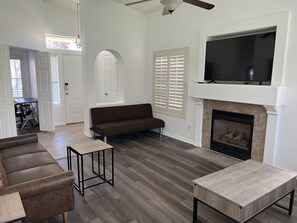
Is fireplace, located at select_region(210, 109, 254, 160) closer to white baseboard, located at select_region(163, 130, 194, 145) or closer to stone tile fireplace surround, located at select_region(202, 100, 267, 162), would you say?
stone tile fireplace surround, located at select_region(202, 100, 267, 162)

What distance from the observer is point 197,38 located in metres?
4.73

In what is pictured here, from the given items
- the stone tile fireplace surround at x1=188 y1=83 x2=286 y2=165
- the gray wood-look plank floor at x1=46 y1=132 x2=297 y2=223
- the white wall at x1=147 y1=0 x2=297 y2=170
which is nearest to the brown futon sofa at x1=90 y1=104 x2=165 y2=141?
the white wall at x1=147 y1=0 x2=297 y2=170

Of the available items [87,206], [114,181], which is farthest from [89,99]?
[87,206]

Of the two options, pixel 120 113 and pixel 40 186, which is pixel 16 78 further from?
pixel 40 186

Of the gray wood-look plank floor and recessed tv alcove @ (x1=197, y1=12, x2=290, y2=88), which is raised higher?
recessed tv alcove @ (x1=197, y1=12, x2=290, y2=88)

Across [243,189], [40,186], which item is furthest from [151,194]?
[40,186]

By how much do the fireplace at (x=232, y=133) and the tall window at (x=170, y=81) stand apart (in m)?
0.95

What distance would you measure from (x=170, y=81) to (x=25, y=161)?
374cm

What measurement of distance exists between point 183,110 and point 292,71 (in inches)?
94.9

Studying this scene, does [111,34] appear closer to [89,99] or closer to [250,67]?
[89,99]

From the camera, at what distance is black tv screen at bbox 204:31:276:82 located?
11.8 feet

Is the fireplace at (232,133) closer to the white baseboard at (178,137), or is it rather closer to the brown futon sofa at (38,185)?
Answer: the white baseboard at (178,137)

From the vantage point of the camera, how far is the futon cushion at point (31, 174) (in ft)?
7.50

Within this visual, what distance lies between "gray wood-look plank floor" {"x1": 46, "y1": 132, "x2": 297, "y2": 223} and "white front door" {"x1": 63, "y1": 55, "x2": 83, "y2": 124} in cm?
306
